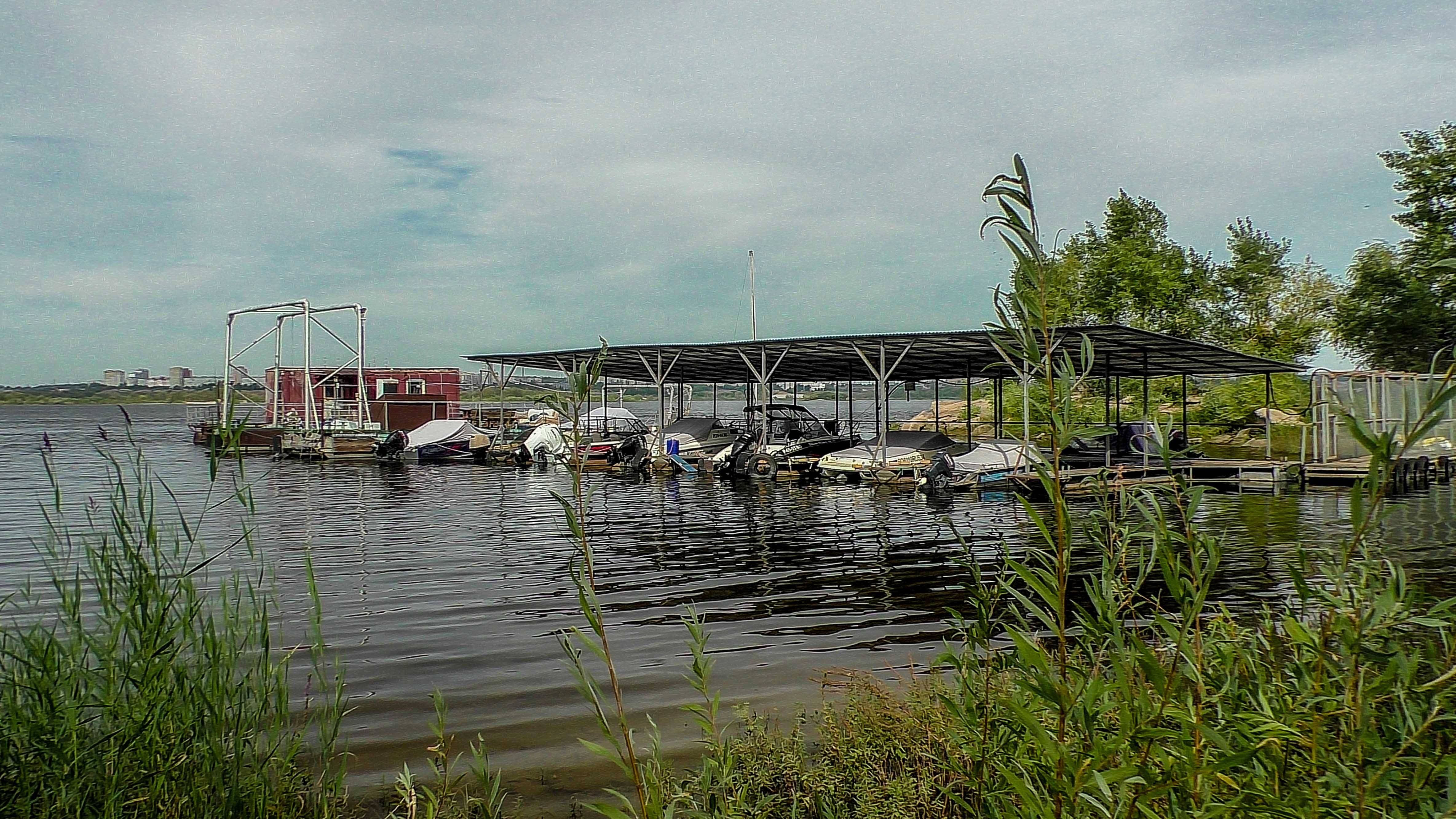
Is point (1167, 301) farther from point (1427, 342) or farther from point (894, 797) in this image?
point (894, 797)

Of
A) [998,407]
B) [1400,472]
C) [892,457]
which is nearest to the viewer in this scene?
[1400,472]

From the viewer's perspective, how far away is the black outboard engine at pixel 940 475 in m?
26.7

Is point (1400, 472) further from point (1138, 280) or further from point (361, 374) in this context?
point (361, 374)

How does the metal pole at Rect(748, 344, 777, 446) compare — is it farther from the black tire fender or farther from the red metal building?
the red metal building

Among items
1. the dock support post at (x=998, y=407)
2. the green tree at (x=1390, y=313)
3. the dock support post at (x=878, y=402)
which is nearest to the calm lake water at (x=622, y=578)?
the dock support post at (x=878, y=402)

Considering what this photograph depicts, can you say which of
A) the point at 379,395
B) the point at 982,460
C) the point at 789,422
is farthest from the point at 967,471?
the point at 379,395

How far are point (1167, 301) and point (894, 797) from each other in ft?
157

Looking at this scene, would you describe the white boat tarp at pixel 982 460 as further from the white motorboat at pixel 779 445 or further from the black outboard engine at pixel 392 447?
the black outboard engine at pixel 392 447

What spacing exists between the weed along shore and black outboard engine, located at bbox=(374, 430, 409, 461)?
2639cm

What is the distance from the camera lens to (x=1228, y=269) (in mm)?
50875

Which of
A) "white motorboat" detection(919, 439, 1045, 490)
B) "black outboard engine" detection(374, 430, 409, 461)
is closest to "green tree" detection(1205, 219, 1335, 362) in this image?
"white motorboat" detection(919, 439, 1045, 490)

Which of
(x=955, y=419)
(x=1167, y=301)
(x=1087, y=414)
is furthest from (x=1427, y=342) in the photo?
(x=1087, y=414)

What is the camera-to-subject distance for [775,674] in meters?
8.69

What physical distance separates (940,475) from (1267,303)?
31.0m
